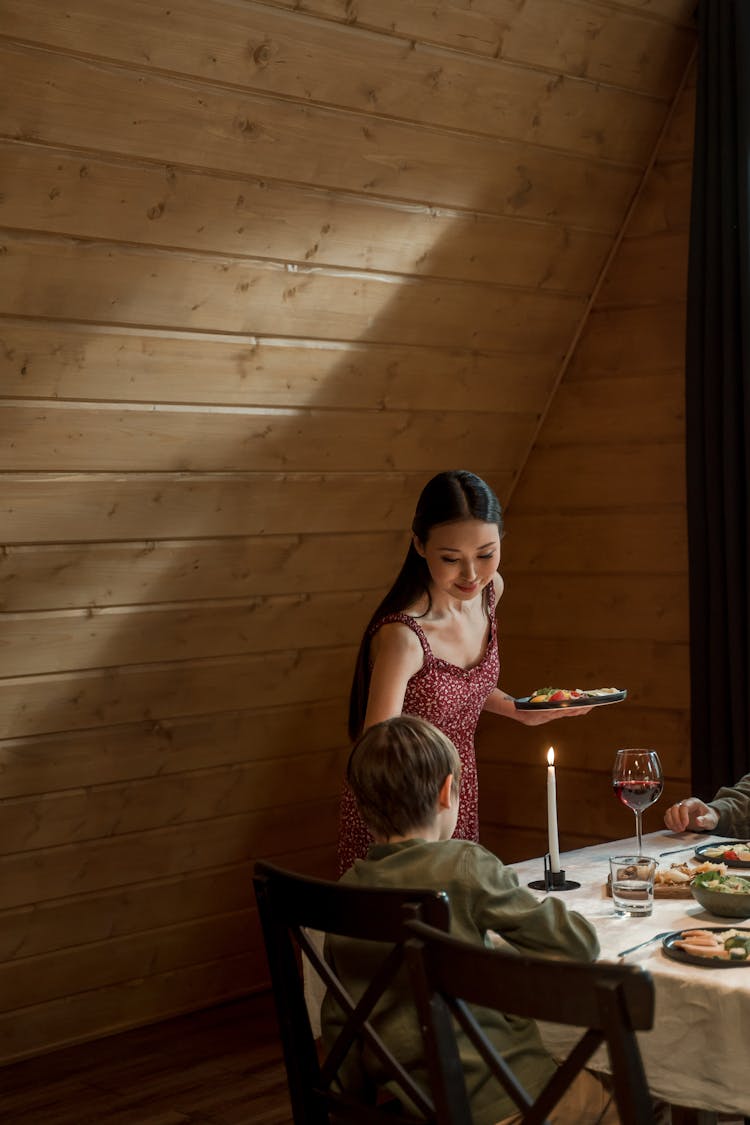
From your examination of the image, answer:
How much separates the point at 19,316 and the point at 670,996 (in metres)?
1.80

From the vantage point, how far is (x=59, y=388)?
9.43ft

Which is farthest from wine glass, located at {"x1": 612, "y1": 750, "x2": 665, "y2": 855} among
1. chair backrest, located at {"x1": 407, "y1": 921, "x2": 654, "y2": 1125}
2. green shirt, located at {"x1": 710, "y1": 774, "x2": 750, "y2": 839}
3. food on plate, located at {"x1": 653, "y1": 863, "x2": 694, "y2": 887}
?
chair backrest, located at {"x1": 407, "y1": 921, "x2": 654, "y2": 1125}

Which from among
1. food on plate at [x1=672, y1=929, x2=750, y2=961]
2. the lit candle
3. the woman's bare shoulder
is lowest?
food on plate at [x1=672, y1=929, x2=750, y2=961]

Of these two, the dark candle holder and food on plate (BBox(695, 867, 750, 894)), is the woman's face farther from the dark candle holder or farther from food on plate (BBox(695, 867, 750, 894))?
food on plate (BBox(695, 867, 750, 894))

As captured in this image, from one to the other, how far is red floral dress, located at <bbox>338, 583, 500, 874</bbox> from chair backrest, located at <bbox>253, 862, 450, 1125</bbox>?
2.61ft

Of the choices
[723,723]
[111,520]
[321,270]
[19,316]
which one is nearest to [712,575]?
[723,723]

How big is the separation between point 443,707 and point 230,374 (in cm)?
96

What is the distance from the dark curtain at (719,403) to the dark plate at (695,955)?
1.73 meters

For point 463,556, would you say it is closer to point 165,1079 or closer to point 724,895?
point 724,895

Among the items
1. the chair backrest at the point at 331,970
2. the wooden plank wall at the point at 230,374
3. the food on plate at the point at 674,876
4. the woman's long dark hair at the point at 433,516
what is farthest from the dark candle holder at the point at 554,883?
the wooden plank wall at the point at 230,374

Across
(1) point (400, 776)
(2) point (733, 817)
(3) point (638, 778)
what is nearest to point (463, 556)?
(3) point (638, 778)

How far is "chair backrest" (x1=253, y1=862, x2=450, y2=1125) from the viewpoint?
164cm

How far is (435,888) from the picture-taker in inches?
71.2

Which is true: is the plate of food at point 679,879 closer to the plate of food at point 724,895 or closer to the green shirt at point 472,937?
the plate of food at point 724,895
